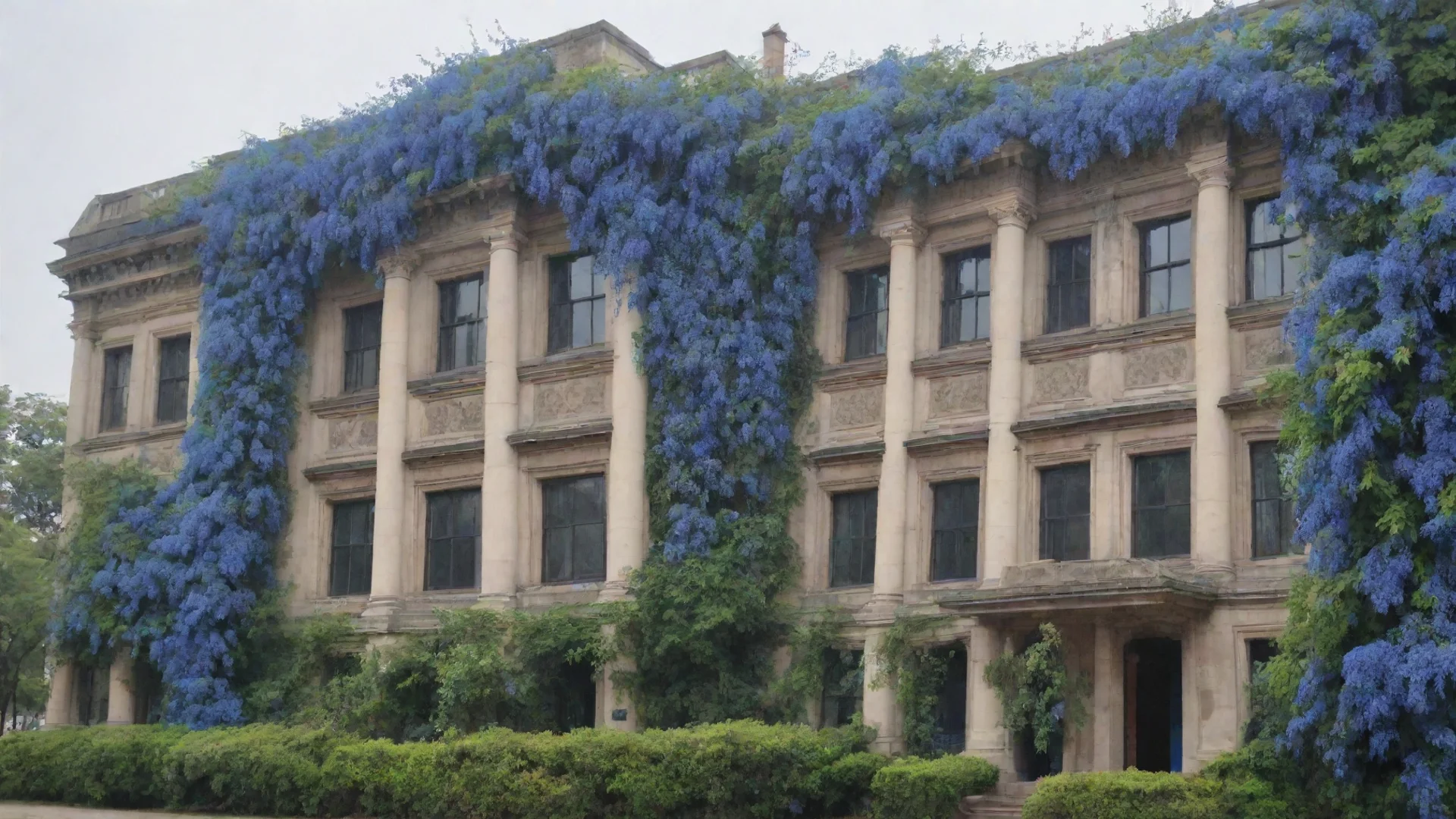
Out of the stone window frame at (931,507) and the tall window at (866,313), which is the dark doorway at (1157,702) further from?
the tall window at (866,313)

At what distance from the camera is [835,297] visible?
30.7 metres

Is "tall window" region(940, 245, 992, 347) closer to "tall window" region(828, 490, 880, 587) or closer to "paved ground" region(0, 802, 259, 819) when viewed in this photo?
"tall window" region(828, 490, 880, 587)

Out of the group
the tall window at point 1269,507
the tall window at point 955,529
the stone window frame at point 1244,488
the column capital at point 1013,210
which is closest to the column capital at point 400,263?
the tall window at point 955,529

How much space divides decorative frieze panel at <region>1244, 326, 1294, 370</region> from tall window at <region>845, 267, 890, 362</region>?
622 cm

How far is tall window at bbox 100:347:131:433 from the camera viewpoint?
39094mm

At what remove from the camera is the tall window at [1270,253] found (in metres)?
26.2

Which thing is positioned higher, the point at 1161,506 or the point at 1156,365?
the point at 1156,365

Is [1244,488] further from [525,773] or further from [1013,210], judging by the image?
[525,773]

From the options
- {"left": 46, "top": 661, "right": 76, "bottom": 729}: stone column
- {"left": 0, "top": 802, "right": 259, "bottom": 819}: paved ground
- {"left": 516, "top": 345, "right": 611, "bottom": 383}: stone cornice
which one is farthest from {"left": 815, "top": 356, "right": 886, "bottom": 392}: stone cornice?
{"left": 46, "top": 661, "right": 76, "bottom": 729}: stone column

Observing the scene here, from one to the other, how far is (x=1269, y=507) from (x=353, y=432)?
17348 millimetres

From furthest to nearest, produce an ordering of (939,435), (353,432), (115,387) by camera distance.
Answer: (115,387)
(353,432)
(939,435)

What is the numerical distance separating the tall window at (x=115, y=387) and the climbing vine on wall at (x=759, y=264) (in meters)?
4.05

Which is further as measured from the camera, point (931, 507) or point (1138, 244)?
point (931, 507)

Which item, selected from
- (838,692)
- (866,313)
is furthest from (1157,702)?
(866,313)
